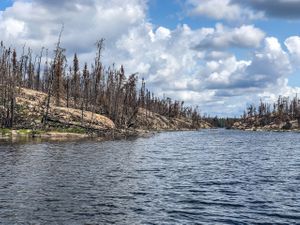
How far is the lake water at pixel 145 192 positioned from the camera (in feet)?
69.5

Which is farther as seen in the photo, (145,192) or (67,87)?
(67,87)

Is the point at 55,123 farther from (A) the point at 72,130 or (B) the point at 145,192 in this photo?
(B) the point at 145,192

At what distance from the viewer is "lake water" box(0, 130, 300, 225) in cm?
2119

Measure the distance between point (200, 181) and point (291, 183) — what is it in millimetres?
6769

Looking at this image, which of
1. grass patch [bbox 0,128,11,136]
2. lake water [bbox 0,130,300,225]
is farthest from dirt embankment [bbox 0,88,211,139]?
lake water [bbox 0,130,300,225]

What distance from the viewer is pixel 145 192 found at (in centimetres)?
2775

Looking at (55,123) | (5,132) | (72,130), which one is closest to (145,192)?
(5,132)

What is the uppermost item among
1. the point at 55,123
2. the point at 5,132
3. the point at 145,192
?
the point at 55,123

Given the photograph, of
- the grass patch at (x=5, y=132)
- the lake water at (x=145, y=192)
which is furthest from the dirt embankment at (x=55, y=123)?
the lake water at (x=145, y=192)

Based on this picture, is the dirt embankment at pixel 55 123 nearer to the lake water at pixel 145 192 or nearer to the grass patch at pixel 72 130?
the grass patch at pixel 72 130

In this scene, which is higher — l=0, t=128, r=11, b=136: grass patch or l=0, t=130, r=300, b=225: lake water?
l=0, t=128, r=11, b=136: grass patch

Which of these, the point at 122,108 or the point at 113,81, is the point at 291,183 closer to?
the point at 122,108

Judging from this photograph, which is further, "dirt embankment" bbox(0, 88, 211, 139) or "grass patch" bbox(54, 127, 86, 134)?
"grass patch" bbox(54, 127, 86, 134)

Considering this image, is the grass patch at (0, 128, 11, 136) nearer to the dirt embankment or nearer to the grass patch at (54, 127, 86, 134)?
the dirt embankment
